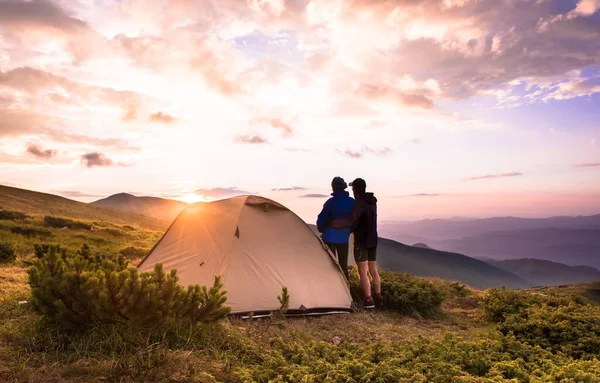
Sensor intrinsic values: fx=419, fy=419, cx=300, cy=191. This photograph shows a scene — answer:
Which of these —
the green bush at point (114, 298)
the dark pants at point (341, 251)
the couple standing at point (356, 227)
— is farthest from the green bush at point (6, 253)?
the dark pants at point (341, 251)

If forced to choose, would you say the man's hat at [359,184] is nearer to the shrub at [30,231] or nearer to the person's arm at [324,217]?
the person's arm at [324,217]

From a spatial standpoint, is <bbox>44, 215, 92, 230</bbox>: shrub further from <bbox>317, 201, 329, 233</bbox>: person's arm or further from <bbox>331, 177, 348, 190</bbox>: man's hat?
<bbox>331, 177, 348, 190</bbox>: man's hat

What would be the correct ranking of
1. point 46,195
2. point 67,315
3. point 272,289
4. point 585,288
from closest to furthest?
point 67,315 → point 272,289 → point 585,288 → point 46,195

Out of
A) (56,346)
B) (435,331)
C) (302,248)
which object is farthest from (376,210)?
(56,346)

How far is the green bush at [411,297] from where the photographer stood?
36.5 ft

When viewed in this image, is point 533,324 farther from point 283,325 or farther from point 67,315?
point 67,315

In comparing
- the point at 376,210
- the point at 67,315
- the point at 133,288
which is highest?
the point at 376,210

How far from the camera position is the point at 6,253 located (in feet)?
48.1

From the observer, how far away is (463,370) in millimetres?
6094

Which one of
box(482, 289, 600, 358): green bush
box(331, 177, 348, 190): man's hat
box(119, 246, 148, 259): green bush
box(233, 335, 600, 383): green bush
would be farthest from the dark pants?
box(119, 246, 148, 259): green bush

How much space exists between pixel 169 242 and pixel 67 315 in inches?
220

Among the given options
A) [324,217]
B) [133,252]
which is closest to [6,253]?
[133,252]

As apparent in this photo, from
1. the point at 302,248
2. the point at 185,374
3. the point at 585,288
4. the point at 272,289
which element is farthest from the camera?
the point at 585,288

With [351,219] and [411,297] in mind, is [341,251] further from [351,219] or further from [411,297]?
[411,297]
